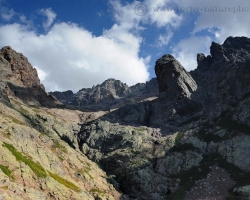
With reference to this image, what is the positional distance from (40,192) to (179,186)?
144 ft

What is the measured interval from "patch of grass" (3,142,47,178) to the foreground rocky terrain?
1.32 feet

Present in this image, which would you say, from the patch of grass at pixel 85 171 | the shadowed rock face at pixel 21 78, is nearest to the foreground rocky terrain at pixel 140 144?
the patch of grass at pixel 85 171

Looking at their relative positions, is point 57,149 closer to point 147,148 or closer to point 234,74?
point 147,148

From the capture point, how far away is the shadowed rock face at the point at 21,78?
152875 millimetres

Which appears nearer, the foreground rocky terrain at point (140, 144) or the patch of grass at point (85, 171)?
the foreground rocky terrain at point (140, 144)

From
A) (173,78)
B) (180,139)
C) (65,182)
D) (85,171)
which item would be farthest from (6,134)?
(173,78)

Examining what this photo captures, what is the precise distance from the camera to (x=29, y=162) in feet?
219

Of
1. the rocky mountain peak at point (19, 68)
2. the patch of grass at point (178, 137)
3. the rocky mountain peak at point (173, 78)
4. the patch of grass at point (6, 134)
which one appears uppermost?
the rocky mountain peak at point (19, 68)

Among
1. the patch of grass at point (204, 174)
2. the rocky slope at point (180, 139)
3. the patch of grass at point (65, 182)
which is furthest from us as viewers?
the rocky slope at point (180, 139)

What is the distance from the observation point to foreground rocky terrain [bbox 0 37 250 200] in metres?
69.8

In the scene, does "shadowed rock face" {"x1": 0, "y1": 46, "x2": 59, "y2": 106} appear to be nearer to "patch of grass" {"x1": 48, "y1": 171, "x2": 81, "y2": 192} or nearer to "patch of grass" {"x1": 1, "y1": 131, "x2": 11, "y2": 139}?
"patch of grass" {"x1": 1, "y1": 131, "x2": 11, "y2": 139}

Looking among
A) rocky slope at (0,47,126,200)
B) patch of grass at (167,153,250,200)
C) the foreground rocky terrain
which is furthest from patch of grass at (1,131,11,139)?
patch of grass at (167,153,250,200)

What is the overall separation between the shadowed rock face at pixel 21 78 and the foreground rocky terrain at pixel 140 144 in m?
0.69

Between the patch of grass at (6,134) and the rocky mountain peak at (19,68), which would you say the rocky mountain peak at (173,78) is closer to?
the rocky mountain peak at (19,68)
